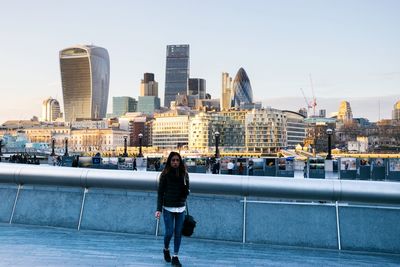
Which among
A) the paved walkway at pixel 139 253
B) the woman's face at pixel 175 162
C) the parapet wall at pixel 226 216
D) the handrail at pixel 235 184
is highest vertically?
the woman's face at pixel 175 162

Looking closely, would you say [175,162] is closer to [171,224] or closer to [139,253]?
[171,224]

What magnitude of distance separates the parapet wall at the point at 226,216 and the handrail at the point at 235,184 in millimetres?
176

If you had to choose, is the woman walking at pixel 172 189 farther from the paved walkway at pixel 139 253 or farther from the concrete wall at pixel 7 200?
the concrete wall at pixel 7 200

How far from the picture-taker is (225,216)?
33.1ft

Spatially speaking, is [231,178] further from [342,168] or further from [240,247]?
[342,168]

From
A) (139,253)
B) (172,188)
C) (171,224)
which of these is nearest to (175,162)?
(172,188)

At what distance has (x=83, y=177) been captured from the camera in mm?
10883

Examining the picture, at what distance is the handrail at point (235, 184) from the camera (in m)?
9.39

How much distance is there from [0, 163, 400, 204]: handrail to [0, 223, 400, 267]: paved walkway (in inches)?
35.3

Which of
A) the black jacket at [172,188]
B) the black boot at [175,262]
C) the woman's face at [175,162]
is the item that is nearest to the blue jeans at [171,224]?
the black jacket at [172,188]

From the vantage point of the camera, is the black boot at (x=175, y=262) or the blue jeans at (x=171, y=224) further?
the blue jeans at (x=171, y=224)

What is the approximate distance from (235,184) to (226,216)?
608 mm

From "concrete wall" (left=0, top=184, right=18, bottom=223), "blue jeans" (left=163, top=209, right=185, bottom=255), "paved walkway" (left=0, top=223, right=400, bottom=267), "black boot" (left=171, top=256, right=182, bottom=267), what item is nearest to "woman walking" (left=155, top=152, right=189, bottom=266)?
"blue jeans" (left=163, top=209, right=185, bottom=255)

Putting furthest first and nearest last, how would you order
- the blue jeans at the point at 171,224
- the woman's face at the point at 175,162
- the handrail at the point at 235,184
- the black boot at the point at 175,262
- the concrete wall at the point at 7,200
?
the concrete wall at the point at 7,200 < the handrail at the point at 235,184 < the blue jeans at the point at 171,224 < the woman's face at the point at 175,162 < the black boot at the point at 175,262
